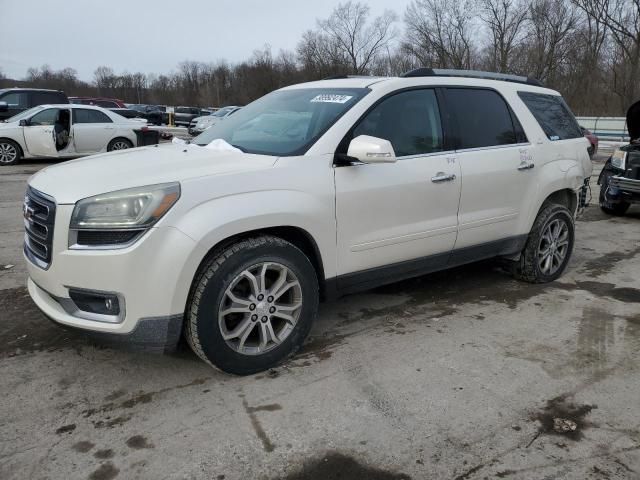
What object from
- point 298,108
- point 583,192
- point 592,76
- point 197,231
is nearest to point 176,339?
point 197,231

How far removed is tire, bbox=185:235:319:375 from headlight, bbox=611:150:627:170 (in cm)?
680

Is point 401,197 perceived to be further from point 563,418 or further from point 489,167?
point 563,418

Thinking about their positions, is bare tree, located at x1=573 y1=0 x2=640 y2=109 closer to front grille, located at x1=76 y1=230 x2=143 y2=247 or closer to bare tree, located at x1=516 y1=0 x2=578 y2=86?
bare tree, located at x1=516 y1=0 x2=578 y2=86

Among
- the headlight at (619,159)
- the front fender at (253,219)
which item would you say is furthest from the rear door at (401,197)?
the headlight at (619,159)

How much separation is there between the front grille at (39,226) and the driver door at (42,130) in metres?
10.9

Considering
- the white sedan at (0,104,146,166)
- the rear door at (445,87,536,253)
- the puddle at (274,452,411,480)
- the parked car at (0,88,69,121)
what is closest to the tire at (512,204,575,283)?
the rear door at (445,87,536,253)

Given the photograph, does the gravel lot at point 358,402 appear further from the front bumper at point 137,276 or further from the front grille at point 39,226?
the front grille at point 39,226

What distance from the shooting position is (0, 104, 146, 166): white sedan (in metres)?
12.8

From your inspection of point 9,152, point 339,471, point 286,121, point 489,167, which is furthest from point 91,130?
point 339,471

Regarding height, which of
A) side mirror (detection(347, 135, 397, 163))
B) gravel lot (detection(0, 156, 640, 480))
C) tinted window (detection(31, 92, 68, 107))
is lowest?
gravel lot (detection(0, 156, 640, 480))

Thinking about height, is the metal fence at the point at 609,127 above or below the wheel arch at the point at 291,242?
above

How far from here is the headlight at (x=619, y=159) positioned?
26.3 ft

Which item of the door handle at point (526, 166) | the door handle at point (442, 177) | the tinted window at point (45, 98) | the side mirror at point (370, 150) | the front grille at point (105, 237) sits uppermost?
the tinted window at point (45, 98)

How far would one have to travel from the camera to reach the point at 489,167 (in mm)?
4145
